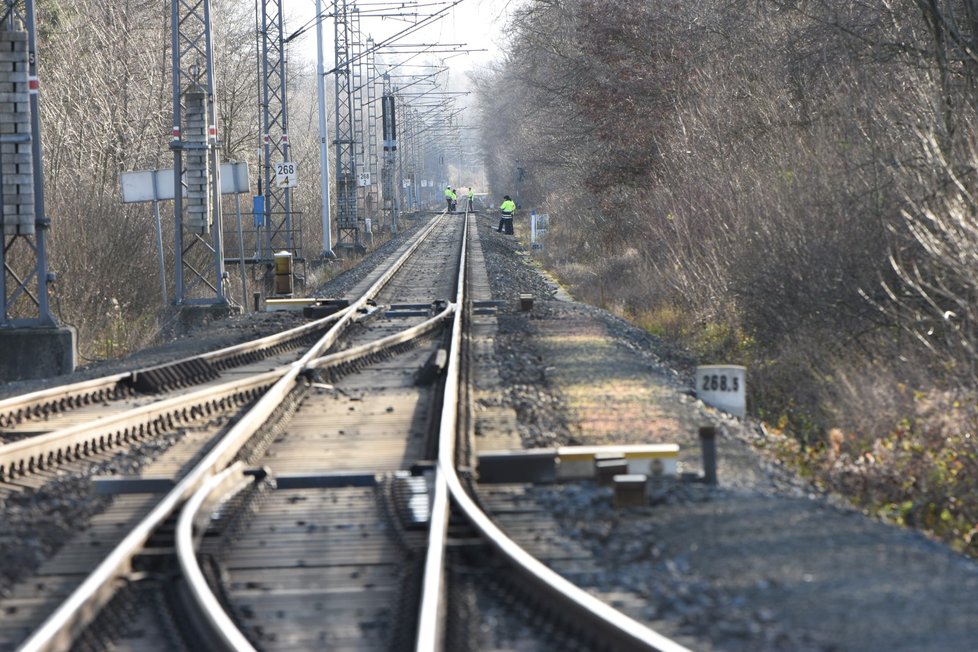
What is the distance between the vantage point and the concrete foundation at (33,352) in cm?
1606

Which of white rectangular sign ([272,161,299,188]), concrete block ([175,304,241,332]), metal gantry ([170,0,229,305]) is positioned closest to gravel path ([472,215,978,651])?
metal gantry ([170,0,229,305])

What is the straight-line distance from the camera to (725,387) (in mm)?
11484

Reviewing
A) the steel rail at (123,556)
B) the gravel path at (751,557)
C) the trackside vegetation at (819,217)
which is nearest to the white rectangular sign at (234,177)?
the trackside vegetation at (819,217)

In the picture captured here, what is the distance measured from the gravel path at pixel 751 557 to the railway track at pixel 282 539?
510mm

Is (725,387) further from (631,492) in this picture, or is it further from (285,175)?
(285,175)

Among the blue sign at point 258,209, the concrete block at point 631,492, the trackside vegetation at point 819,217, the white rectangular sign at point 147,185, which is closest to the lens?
the concrete block at point 631,492

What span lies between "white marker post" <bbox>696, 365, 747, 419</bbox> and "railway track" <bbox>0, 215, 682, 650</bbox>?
7.26ft

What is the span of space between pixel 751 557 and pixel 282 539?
2.56m

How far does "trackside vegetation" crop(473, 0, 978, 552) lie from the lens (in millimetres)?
9516

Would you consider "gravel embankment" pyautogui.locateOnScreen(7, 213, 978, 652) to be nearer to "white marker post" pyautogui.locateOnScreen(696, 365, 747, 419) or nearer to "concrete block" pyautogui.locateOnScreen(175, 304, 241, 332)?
"white marker post" pyautogui.locateOnScreen(696, 365, 747, 419)

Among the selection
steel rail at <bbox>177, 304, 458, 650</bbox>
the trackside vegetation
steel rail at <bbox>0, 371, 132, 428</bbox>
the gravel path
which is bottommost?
the gravel path

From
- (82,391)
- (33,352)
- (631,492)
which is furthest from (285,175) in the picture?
(631,492)

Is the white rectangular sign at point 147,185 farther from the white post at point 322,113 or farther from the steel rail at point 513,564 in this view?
the steel rail at point 513,564

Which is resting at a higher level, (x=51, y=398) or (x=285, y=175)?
(x=285, y=175)
